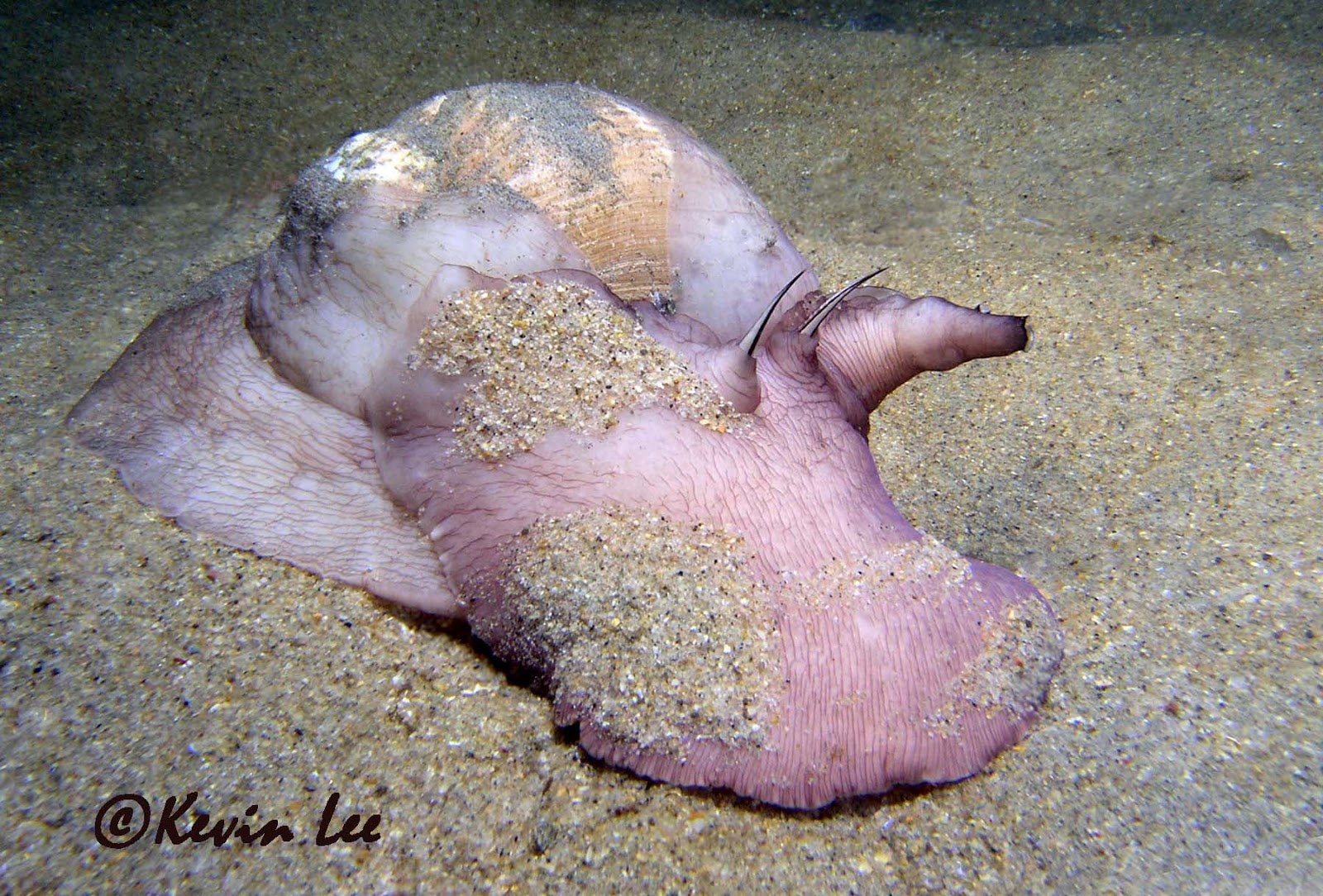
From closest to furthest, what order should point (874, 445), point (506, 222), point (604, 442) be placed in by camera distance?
1. point (604, 442)
2. point (506, 222)
3. point (874, 445)

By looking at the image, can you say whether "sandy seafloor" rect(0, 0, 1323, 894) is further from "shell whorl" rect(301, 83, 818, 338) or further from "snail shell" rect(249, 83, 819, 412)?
"shell whorl" rect(301, 83, 818, 338)

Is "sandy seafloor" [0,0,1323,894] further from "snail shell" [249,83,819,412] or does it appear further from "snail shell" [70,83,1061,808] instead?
"snail shell" [249,83,819,412]

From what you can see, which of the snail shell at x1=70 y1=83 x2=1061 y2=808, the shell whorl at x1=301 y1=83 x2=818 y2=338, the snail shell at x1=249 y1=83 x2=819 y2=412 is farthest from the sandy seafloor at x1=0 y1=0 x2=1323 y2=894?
the shell whorl at x1=301 y1=83 x2=818 y2=338

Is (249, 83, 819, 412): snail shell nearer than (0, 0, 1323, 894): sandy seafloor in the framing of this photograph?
No

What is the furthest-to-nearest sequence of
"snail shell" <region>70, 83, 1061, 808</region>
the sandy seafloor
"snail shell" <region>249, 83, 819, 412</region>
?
"snail shell" <region>249, 83, 819, 412</region>
"snail shell" <region>70, 83, 1061, 808</region>
the sandy seafloor

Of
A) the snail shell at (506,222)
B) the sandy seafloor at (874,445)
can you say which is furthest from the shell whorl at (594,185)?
the sandy seafloor at (874,445)

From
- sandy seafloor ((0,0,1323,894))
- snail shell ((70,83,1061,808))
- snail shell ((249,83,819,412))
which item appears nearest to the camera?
sandy seafloor ((0,0,1323,894))

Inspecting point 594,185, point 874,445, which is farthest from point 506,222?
point 874,445

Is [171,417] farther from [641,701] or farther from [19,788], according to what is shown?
[641,701]

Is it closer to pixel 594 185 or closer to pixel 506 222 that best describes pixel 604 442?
pixel 506 222
